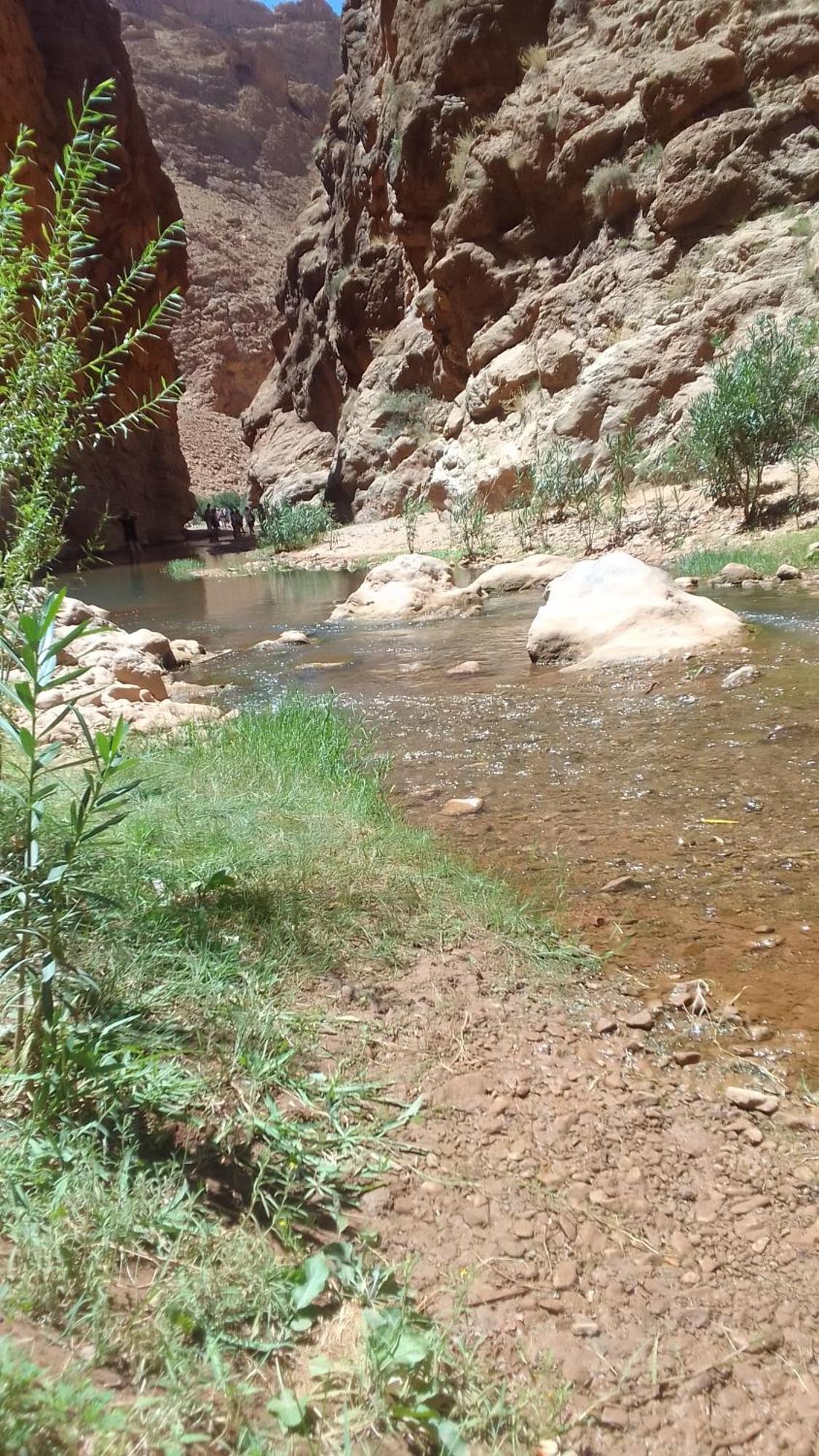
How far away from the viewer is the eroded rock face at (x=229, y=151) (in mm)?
61094

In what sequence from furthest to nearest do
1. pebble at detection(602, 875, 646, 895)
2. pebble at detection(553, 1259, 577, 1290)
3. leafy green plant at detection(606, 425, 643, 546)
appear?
leafy green plant at detection(606, 425, 643, 546), pebble at detection(602, 875, 646, 895), pebble at detection(553, 1259, 577, 1290)

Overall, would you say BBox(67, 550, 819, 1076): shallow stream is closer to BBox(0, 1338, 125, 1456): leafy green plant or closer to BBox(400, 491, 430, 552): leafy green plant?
BBox(0, 1338, 125, 1456): leafy green plant

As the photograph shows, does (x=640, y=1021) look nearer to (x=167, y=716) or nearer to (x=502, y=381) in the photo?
(x=167, y=716)

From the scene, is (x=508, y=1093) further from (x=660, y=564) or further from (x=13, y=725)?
(x=660, y=564)

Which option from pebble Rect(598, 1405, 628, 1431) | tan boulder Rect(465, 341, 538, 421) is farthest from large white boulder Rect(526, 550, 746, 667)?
tan boulder Rect(465, 341, 538, 421)

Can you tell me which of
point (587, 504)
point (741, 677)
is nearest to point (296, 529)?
point (587, 504)

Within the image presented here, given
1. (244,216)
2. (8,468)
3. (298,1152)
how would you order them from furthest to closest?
(244,216) → (8,468) → (298,1152)

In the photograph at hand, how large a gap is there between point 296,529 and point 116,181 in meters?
16.7

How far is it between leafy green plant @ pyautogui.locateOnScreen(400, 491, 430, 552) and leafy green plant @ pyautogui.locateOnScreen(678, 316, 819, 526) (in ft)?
26.2

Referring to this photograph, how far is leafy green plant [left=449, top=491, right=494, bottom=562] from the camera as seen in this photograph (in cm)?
1641

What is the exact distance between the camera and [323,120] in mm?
74562

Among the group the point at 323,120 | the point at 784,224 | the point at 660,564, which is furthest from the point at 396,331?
the point at 323,120

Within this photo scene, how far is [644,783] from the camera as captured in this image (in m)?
3.66

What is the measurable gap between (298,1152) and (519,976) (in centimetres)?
88
